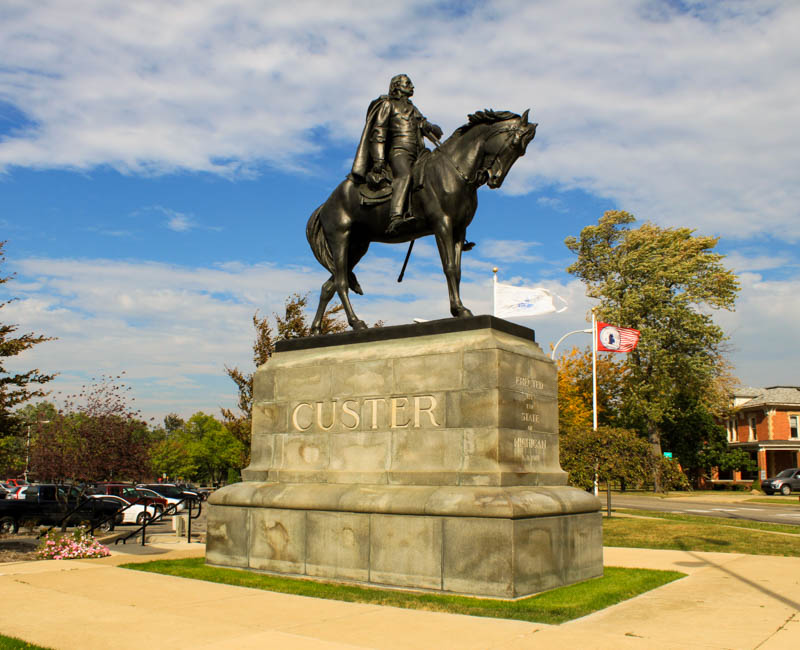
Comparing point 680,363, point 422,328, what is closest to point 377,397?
point 422,328

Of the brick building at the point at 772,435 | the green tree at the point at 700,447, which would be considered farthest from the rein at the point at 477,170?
the brick building at the point at 772,435

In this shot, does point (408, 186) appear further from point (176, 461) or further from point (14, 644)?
point (176, 461)

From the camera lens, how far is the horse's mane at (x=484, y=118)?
10945mm

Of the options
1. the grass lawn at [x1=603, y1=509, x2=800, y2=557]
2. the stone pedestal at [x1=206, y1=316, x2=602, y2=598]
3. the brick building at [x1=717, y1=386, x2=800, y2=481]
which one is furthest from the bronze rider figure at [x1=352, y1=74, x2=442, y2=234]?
the brick building at [x1=717, y1=386, x2=800, y2=481]

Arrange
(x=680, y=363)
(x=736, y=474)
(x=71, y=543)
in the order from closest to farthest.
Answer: (x=71, y=543) < (x=680, y=363) < (x=736, y=474)

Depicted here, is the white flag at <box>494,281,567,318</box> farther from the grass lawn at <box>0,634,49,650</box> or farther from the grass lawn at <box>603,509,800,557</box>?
the grass lawn at <box>0,634,49,650</box>

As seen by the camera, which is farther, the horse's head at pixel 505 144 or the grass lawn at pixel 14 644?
the horse's head at pixel 505 144

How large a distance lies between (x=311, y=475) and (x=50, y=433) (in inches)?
847

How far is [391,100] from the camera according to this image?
12070mm

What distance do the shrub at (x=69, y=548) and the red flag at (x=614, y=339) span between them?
1011 inches

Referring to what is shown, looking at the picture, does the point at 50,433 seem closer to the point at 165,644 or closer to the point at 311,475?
the point at 311,475

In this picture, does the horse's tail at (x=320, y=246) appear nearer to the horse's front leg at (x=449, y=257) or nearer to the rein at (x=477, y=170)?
the horse's front leg at (x=449, y=257)

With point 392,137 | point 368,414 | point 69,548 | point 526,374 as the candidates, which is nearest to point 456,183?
point 392,137

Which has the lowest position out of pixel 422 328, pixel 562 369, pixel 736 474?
pixel 736 474
